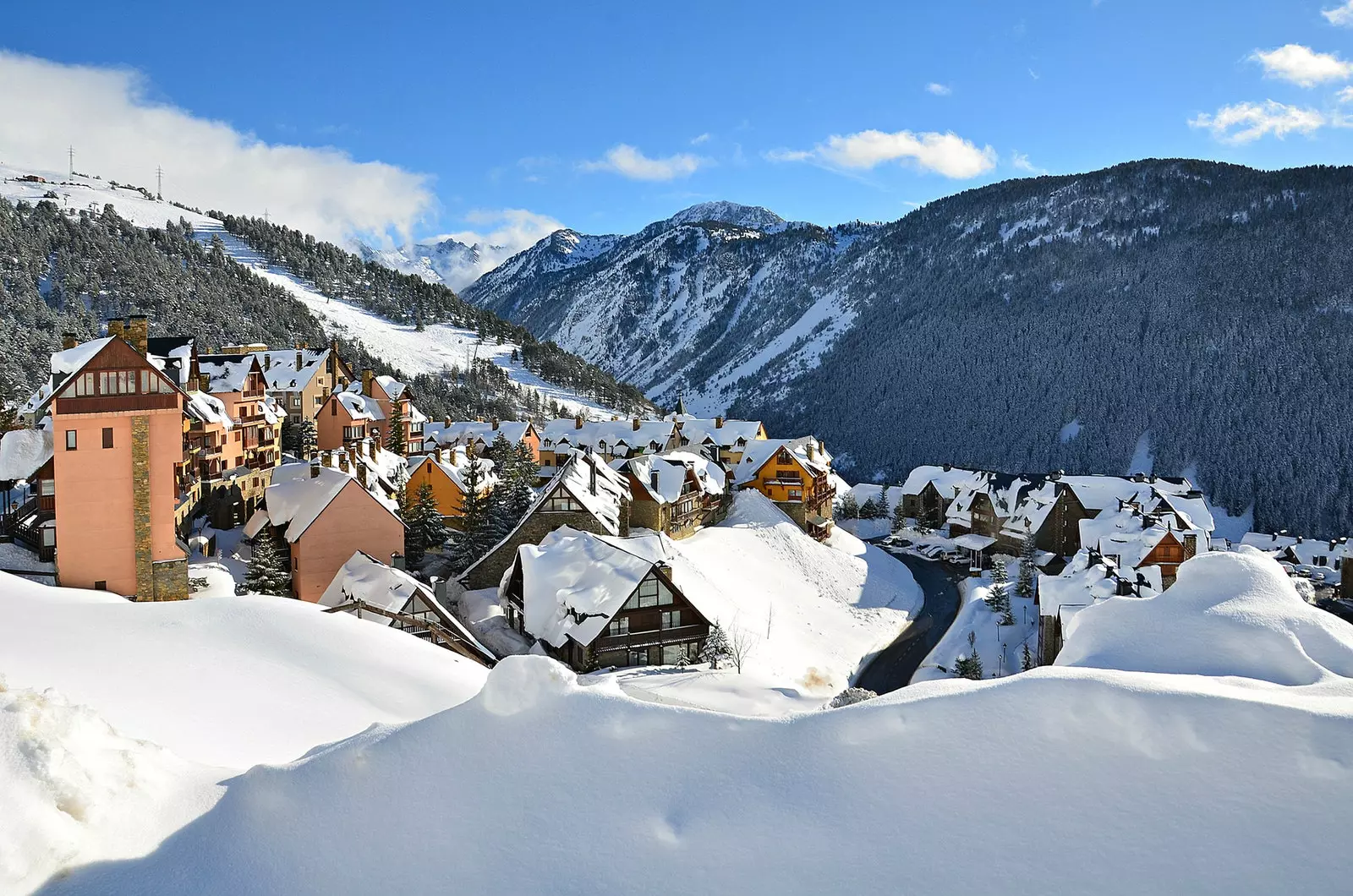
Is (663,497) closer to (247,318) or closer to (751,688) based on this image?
(751,688)

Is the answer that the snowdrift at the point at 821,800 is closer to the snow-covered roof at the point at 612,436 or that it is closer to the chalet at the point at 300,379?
the chalet at the point at 300,379

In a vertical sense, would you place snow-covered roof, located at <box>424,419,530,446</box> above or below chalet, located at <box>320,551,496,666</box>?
above

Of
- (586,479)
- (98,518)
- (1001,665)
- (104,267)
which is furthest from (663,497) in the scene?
(104,267)

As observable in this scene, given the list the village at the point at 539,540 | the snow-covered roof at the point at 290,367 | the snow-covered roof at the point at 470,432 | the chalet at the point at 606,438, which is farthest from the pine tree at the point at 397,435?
the chalet at the point at 606,438

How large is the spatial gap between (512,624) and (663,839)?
29.9 metres

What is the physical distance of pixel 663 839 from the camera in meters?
8.12

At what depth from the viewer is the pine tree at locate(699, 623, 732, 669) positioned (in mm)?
34156

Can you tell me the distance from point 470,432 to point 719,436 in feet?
80.8

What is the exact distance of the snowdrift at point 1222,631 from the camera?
11.4 metres

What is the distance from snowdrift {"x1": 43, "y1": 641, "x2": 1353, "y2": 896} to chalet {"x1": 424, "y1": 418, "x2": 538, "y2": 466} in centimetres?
6114

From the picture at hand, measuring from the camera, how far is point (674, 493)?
5441cm

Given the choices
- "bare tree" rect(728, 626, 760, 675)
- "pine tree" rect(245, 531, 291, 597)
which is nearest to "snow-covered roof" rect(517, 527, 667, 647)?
"bare tree" rect(728, 626, 760, 675)

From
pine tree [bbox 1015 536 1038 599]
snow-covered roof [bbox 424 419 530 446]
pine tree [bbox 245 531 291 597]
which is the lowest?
pine tree [bbox 1015 536 1038 599]

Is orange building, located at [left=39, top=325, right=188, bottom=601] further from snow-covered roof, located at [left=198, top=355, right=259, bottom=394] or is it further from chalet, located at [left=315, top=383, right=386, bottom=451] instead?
chalet, located at [left=315, top=383, right=386, bottom=451]
